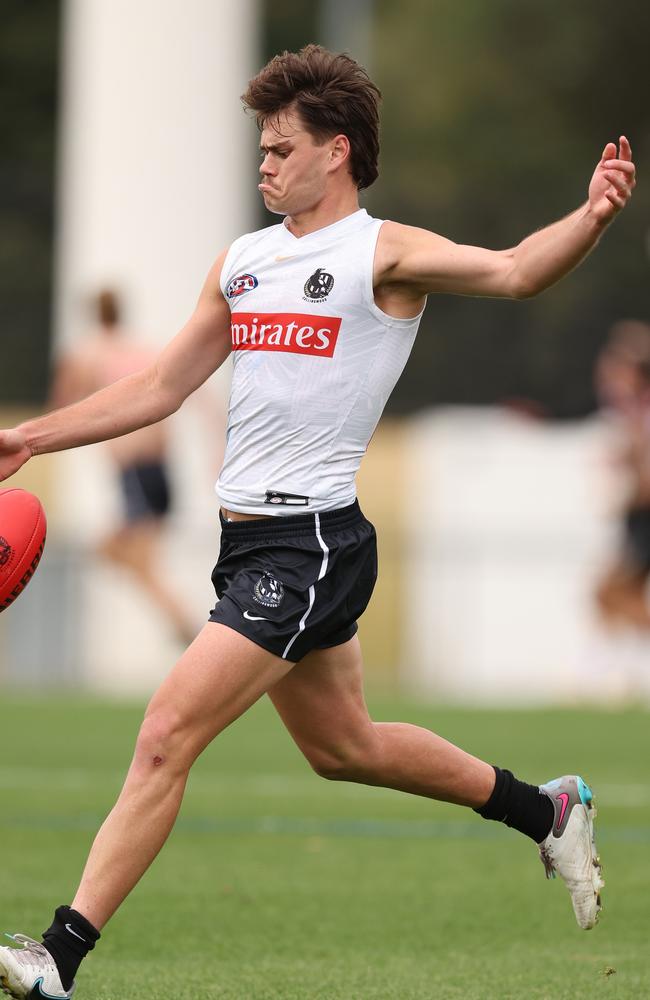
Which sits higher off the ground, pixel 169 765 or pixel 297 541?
pixel 297 541

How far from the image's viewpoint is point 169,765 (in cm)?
496

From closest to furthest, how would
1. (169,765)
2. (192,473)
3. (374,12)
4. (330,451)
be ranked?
(169,765), (330,451), (192,473), (374,12)

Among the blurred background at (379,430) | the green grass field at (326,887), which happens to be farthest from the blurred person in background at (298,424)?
the blurred background at (379,430)

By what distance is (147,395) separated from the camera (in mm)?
5629

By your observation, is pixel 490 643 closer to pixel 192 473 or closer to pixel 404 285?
pixel 192 473

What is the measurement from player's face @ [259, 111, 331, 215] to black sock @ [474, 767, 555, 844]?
5.66ft

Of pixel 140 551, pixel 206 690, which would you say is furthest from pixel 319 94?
pixel 140 551

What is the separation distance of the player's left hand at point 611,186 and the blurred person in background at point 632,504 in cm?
1070

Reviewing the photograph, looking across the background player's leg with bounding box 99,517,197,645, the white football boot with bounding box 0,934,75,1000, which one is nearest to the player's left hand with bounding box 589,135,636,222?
the white football boot with bounding box 0,934,75,1000

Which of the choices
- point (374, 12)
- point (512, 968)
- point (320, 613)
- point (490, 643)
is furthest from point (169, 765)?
point (374, 12)

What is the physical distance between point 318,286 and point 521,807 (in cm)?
162

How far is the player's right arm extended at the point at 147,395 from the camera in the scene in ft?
18.1

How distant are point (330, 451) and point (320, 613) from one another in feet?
1.43

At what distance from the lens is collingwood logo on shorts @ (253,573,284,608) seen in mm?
5109
